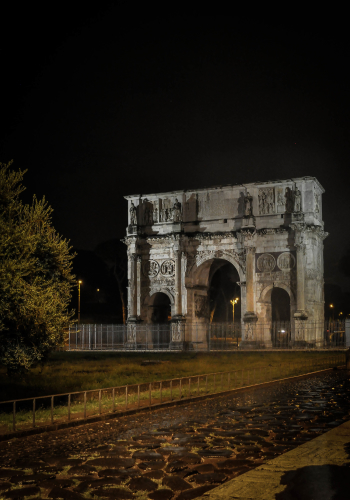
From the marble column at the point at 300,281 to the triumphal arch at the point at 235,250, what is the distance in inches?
2.6

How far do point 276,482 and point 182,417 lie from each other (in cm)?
542

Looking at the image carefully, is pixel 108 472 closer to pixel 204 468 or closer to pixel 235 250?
pixel 204 468

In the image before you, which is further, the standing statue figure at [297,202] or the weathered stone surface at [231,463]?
the standing statue figure at [297,202]

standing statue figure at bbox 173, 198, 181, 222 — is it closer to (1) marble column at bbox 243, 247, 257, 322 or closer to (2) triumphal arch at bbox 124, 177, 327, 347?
(2) triumphal arch at bbox 124, 177, 327, 347

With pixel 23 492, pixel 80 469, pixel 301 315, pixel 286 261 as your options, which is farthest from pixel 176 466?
pixel 286 261

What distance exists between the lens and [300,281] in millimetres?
39156

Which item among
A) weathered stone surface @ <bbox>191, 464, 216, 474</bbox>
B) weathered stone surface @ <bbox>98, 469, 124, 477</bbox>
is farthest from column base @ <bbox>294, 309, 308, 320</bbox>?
weathered stone surface @ <bbox>98, 469, 124, 477</bbox>

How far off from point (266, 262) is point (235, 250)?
2340 millimetres

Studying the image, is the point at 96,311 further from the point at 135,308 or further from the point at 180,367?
the point at 180,367

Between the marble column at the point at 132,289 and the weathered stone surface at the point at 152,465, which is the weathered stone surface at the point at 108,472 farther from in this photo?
the marble column at the point at 132,289

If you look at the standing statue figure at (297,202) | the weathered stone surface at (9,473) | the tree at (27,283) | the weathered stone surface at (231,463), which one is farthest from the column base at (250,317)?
the weathered stone surface at (9,473)

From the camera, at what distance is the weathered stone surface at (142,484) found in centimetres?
593

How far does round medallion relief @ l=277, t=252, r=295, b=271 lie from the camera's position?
40281 mm

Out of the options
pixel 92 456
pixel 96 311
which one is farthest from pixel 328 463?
pixel 96 311
